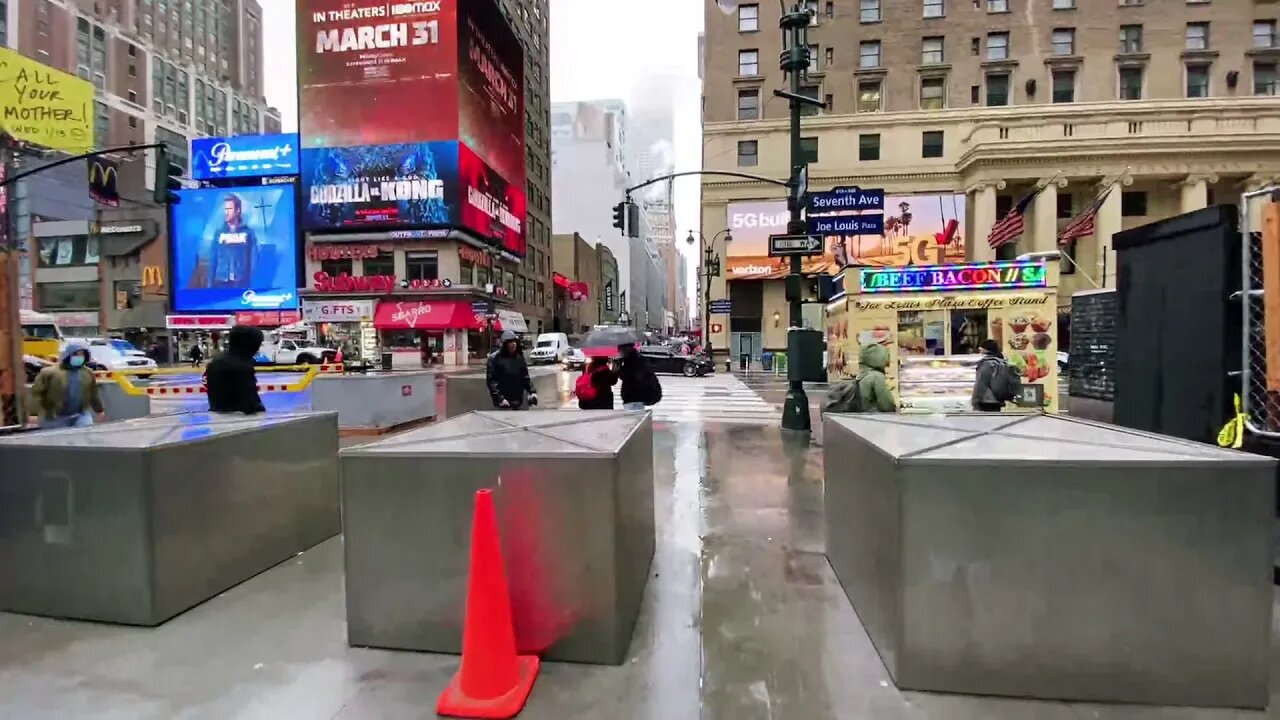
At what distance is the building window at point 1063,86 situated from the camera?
4009 centimetres

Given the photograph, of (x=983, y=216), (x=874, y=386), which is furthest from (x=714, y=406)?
(x=983, y=216)

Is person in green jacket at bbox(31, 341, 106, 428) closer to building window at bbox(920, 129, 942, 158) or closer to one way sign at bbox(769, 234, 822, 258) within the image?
one way sign at bbox(769, 234, 822, 258)

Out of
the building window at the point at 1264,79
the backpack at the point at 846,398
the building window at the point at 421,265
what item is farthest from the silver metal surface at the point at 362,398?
the building window at the point at 1264,79

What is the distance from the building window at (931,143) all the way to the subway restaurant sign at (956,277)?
101ft

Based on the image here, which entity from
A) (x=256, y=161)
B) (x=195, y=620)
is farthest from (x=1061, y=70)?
(x=256, y=161)

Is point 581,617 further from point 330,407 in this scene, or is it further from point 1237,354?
point 330,407

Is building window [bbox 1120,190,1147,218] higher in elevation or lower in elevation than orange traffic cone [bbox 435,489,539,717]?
higher

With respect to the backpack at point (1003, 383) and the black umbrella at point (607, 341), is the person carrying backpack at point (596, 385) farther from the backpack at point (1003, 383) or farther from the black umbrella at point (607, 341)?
the backpack at point (1003, 383)

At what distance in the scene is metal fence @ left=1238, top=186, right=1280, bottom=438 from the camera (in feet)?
15.4

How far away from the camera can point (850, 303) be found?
45.8 ft

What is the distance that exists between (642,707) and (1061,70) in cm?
5037

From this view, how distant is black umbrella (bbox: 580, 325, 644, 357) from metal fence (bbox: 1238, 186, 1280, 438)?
17.8 ft

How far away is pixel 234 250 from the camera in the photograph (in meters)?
47.5

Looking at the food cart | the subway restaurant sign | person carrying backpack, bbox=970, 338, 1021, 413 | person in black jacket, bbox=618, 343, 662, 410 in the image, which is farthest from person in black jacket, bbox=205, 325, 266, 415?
the subway restaurant sign
